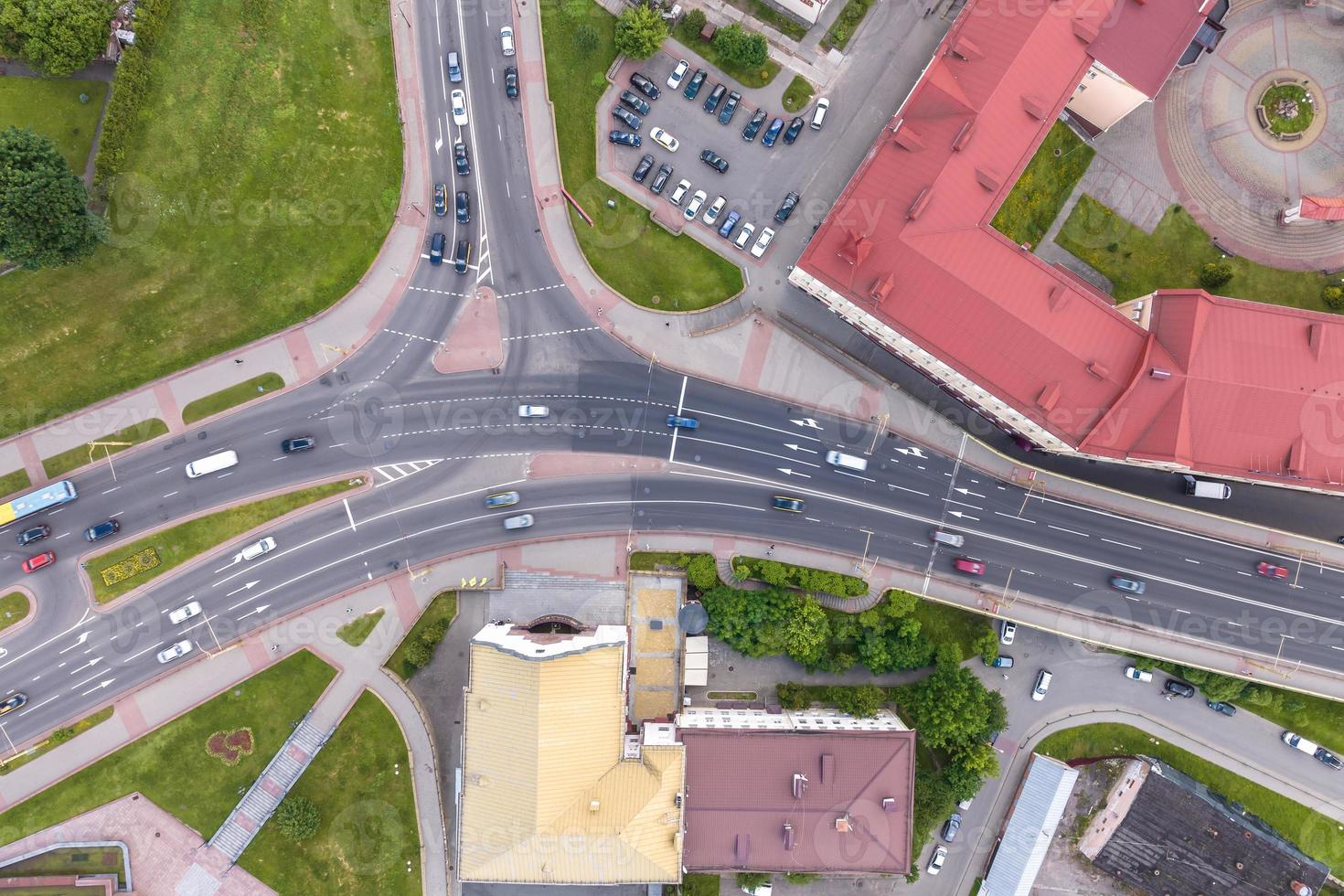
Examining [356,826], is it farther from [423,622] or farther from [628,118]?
[628,118]

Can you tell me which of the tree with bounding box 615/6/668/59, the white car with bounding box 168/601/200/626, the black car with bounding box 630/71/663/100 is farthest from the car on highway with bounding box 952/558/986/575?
the white car with bounding box 168/601/200/626

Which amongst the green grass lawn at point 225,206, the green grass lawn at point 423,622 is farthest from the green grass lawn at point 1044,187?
the green grass lawn at point 423,622

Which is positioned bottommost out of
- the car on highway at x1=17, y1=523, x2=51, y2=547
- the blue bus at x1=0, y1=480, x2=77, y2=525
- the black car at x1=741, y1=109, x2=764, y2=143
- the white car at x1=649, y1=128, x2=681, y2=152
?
the car on highway at x1=17, y1=523, x2=51, y2=547

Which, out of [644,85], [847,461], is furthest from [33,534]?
[847,461]

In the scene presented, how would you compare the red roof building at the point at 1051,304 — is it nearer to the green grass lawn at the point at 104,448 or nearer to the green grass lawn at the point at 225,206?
A: the green grass lawn at the point at 225,206

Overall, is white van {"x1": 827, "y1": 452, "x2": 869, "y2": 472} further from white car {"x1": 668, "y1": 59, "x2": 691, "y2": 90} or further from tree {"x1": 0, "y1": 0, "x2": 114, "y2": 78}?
tree {"x1": 0, "y1": 0, "x2": 114, "y2": 78}

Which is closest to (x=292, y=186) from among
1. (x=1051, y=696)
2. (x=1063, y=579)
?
(x=1063, y=579)
